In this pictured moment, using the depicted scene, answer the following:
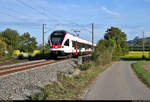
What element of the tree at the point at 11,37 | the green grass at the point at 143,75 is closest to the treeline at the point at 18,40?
the tree at the point at 11,37

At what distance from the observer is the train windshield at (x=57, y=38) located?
2391 cm

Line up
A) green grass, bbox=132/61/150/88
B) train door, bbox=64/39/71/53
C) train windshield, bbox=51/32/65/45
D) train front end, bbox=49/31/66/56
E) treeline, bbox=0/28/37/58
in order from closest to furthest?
green grass, bbox=132/61/150/88
train front end, bbox=49/31/66/56
train windshield, bbox=51/32/65/45
train door, bbox=64/39/71/53
treeline, bbox=0/28/37/58

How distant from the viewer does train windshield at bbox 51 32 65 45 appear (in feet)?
78.4

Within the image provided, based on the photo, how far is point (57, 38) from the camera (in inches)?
948

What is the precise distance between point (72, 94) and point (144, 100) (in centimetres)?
298

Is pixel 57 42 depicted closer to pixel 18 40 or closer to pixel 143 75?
pixel 143 75

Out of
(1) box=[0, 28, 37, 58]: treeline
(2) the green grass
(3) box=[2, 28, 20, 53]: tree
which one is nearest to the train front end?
(2) the green grass

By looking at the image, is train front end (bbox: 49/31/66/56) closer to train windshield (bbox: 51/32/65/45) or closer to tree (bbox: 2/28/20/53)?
train windshield (bbox: 51/32/65/45)

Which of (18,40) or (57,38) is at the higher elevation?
(18,40)

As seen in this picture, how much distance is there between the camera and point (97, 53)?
2561 cm

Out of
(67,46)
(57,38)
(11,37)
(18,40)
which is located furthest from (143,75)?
(18,40)

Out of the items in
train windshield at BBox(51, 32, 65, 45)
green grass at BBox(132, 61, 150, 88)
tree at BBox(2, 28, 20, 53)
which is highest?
tree at BBox(2, 28, 20, 53)

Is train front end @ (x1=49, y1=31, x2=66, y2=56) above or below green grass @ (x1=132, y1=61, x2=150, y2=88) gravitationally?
above

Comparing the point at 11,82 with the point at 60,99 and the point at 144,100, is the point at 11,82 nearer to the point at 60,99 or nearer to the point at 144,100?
the point at 60,99
